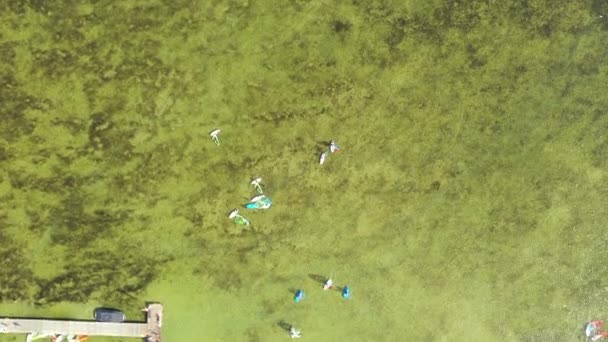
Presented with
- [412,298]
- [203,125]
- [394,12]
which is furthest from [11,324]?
[394,12]

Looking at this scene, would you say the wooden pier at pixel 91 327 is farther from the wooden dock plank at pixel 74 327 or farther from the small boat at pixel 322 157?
the small boat at pixel 322 157

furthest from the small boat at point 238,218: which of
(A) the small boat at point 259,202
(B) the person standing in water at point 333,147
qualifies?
(B) the person standing in water at point 333,147

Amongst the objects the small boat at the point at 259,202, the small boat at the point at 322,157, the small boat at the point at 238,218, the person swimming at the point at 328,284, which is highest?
the small boat at the point at 322,157

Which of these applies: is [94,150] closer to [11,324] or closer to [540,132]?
[11,324]

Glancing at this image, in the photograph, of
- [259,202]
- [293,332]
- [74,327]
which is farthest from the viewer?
[293,332]

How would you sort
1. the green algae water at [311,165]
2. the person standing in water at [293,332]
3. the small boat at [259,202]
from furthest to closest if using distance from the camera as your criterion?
the person standing in water at [293,332]
the small boat at [259,202]
the green algae water at [311,165]

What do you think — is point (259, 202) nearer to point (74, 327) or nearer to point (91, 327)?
point (91, 327)

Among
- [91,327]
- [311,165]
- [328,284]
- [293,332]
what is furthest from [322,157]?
[91,327]
